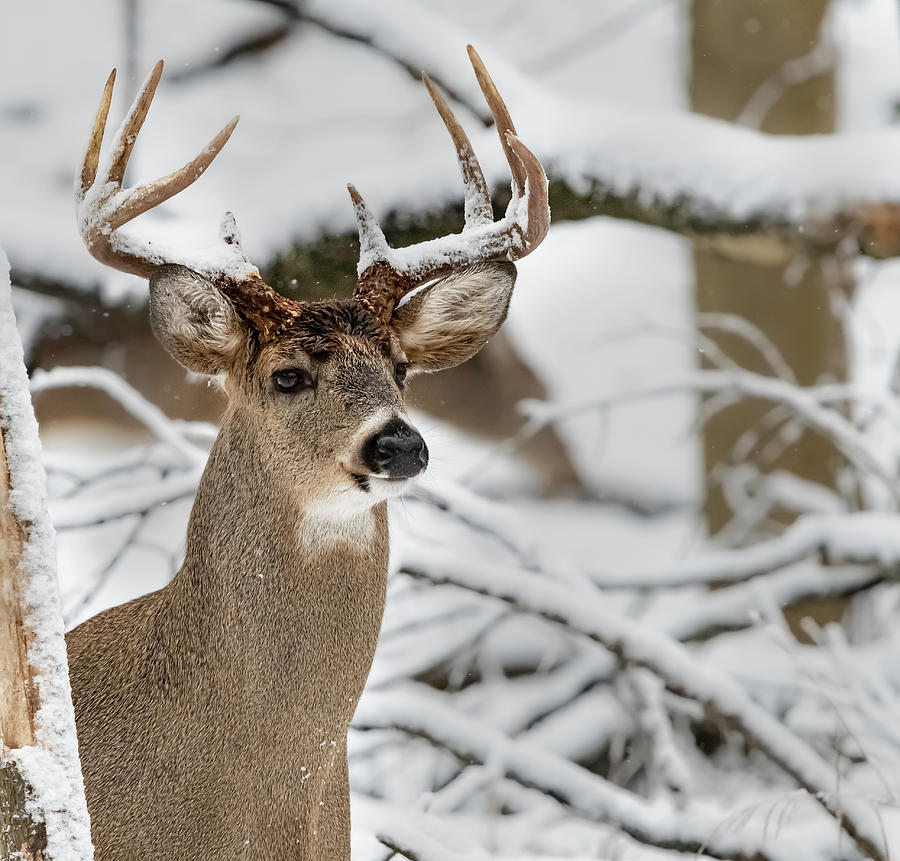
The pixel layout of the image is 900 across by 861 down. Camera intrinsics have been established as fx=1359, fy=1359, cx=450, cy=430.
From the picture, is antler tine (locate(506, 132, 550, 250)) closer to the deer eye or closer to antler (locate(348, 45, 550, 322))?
antler (locate(348, 45, 550, 322))

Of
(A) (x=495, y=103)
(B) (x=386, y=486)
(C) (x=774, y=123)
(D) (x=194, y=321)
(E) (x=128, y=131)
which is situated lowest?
(B) (x=386, y=486)

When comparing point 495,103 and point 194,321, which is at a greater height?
point 495,103

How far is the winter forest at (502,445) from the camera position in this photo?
11.5 ft

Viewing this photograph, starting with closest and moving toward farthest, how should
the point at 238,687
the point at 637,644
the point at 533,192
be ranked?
the point at 238,687 → the point at 533,192 → the point at 637,644

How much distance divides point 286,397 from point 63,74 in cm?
462

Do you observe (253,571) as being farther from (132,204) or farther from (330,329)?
(132,204)

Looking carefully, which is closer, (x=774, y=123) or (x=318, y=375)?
(x=318, y=375)

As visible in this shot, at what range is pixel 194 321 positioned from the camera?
8.97 feet

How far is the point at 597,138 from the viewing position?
415cm

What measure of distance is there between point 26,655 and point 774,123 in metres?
6.61

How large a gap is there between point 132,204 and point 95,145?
126mm

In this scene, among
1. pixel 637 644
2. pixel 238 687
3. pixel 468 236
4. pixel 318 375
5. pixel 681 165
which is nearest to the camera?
pixel 238 687

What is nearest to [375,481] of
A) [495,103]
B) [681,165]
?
[495,103]

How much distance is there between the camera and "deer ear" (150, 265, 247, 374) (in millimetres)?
2648
